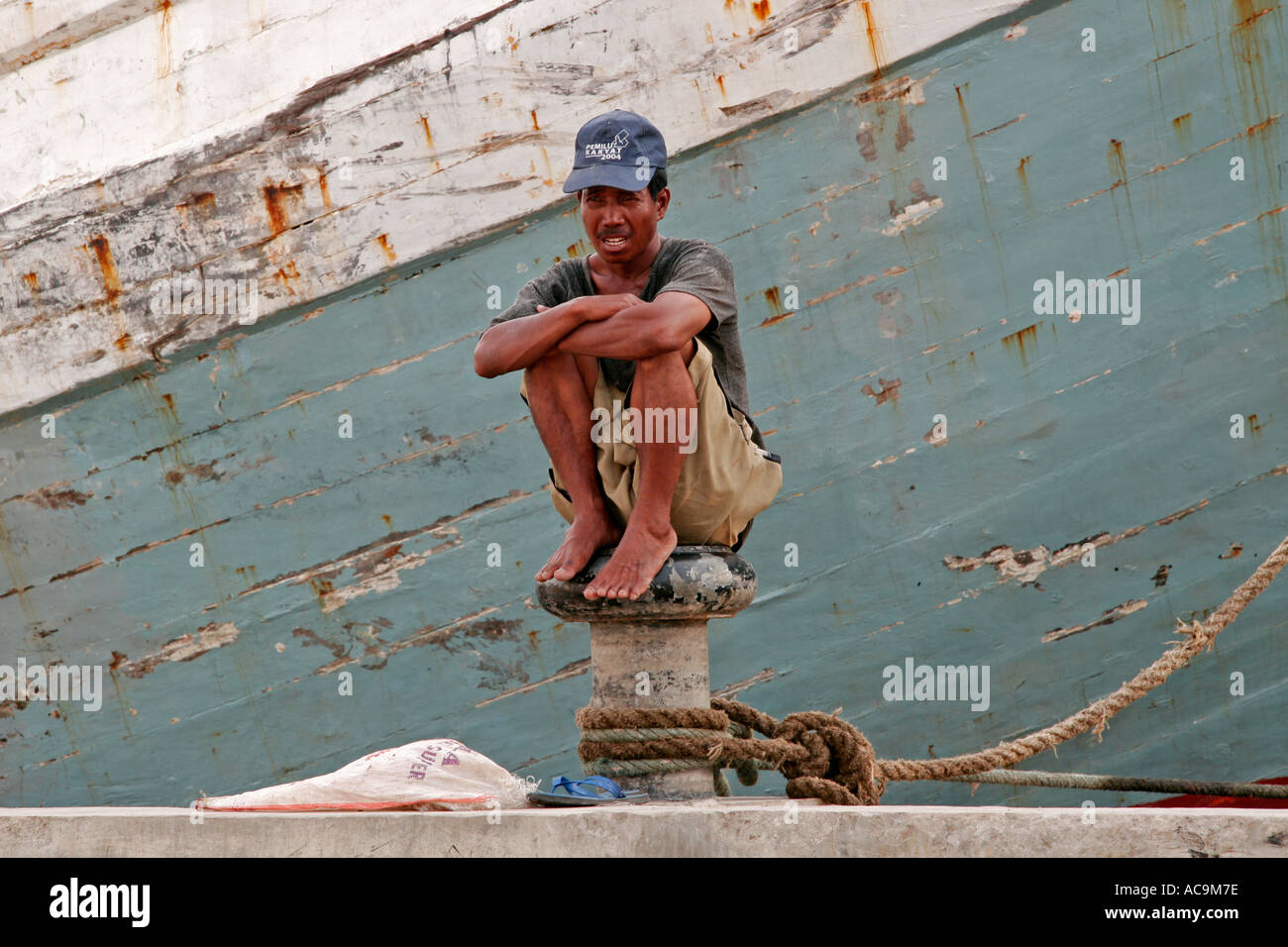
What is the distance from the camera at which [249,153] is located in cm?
379

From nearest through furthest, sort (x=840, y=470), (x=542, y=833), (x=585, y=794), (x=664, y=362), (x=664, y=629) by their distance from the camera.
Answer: (x=542, y=833)
(x=585, y=794)
(x=664, y=362)
(x=664, y=629)
(x=840, y=470)

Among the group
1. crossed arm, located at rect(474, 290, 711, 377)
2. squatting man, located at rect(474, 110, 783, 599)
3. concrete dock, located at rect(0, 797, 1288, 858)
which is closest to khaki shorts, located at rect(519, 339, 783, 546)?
squatting man, located at rect(474, 110, 783, 599)

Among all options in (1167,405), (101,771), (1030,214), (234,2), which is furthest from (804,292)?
(101,771)

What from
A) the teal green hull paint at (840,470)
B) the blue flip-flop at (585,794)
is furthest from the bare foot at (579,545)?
the teal green hull paint at (840,470)

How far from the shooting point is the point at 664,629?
2449 millimetres

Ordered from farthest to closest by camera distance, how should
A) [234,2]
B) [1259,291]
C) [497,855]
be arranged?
1. [234,2]
2. [1259,291]
3. [497,855]

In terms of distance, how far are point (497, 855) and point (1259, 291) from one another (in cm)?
302

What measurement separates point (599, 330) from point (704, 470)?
37 cm

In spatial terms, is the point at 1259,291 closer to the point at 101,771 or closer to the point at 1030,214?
the point at 1030,214

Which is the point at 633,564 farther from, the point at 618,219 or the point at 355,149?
the point at 355,149

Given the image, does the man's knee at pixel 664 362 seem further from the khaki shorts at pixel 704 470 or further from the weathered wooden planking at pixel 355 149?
the weathered wooden planking at pixel 355 149

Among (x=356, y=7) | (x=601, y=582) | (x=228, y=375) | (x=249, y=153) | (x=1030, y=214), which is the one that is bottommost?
(x=601, y=582)

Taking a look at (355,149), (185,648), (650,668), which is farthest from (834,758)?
(355,149)

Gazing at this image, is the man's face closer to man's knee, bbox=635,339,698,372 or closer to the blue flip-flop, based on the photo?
man's knee, bbox=635,339,698,372
